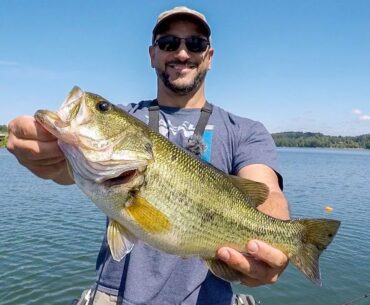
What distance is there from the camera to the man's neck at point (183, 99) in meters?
4.42

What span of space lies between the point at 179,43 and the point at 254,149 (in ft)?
5.01

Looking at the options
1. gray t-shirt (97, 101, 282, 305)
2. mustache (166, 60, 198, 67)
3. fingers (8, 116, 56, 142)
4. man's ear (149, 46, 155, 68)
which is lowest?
gray t-shirt (97, 101, 282, 305)

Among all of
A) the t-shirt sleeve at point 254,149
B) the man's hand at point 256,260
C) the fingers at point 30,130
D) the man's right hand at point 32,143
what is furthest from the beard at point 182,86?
the man's hand at point 256,260

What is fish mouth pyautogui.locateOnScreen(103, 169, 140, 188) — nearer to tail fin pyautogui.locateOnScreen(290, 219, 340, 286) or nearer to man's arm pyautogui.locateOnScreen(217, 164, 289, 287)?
man's arm pyautogui.locateOnScreen(217, 164, 289, 287)

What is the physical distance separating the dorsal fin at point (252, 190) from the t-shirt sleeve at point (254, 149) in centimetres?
50

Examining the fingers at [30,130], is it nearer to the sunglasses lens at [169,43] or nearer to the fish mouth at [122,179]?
the fish mouth at [122,179]

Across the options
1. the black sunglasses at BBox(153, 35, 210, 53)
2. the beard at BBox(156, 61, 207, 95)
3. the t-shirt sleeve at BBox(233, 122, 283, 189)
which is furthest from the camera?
the black sunglasses at BBox(153, 35, 210, 53)

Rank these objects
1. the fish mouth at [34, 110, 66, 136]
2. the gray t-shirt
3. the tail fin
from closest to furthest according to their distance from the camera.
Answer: the fish mouth at [34, 110, 66, 136] → the tail fin → the gray t-shirt

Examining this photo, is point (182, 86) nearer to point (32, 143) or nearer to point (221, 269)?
point (32, 143)

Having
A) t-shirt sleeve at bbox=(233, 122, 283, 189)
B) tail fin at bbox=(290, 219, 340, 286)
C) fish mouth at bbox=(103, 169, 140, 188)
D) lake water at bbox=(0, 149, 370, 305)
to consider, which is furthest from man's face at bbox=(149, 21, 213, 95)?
lake water at bbox=(0, 149, 370, 305)

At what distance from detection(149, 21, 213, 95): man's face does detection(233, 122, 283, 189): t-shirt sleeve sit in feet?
2.51

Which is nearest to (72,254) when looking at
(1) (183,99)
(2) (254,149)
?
(1) (183,99)

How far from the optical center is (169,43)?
14.8 feet

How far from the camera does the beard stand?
4336 mm
